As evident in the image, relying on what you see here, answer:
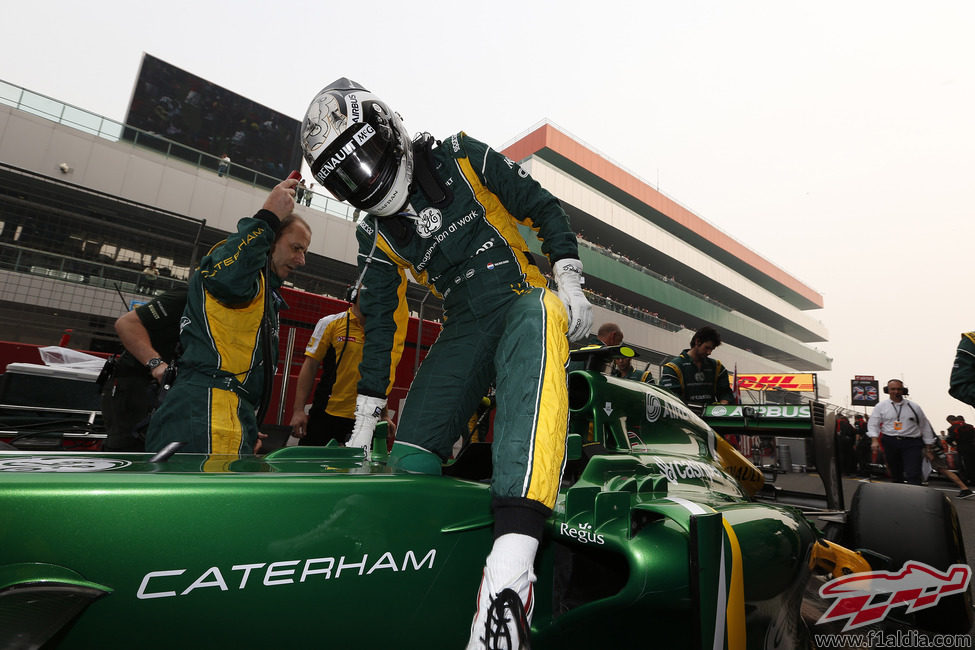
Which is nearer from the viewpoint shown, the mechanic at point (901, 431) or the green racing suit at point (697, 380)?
the green racing suit at point (697, 380)

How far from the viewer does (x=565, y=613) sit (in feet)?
4.01

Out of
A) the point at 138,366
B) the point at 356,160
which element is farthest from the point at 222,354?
the point at 138,366

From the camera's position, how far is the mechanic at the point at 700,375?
201 inches

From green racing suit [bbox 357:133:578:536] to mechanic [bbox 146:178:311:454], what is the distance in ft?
1.35

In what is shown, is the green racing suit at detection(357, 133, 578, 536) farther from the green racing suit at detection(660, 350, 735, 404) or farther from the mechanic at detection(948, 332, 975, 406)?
the green racing suit at detection(660, 350, 735, 404)

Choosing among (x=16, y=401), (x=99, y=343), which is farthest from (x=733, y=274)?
(x=16, y=401)

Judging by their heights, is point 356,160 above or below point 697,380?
above

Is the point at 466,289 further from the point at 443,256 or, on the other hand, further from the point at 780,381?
the point at 780,381

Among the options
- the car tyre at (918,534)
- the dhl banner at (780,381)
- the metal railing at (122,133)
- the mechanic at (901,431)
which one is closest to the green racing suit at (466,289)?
the car tyre at (918,534)

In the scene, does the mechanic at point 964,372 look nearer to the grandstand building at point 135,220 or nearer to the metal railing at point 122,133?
the grandstand building at point 135,220

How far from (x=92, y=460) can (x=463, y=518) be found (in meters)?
0.70

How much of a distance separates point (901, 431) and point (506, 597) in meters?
8.13

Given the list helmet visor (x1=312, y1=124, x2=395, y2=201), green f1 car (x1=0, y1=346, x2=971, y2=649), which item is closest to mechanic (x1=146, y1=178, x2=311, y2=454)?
helmet visor (x1=312, y1=124, x2=395, y2=201)

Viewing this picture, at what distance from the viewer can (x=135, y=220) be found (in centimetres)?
1377
